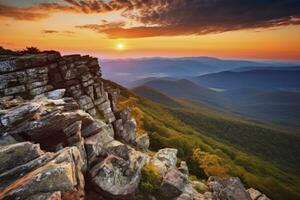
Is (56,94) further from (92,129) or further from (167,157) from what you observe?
(167,157)

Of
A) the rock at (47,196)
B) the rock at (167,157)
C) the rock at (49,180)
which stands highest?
the rock at (49,180)

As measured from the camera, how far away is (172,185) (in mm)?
44125

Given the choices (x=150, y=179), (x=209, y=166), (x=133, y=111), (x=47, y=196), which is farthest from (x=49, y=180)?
(x=209, y=166)

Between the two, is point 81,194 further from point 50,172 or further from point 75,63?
point 75,63

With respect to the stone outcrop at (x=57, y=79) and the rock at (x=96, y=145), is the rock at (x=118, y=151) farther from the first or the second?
the stone outcrop at (x=57, y=79)

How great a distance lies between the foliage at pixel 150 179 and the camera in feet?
138

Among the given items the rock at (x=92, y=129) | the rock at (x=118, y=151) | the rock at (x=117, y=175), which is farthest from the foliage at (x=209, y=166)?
the rock at (x=117, y=175)

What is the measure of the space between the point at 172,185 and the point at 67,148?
18825mm

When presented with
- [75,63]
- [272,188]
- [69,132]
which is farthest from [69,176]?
[272,188]

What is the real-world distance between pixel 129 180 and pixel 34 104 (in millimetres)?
16096

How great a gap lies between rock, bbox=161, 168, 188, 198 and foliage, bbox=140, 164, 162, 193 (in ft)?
3.19

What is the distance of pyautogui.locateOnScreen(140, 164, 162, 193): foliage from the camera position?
138 ft

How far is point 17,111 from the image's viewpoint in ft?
116

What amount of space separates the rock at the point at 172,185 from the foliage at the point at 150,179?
0.97 m
